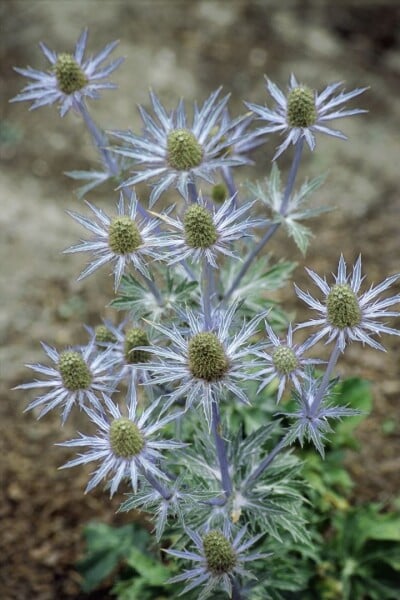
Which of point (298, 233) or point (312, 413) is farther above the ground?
point (298, 233)

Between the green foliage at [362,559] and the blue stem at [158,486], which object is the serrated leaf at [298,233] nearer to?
the blue stem at [158,486]

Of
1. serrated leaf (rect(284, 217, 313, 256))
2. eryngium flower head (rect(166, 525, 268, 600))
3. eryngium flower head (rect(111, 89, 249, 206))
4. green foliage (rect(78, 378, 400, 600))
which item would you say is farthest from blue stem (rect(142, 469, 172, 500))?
serrated leaf (rect(284, 217, 313, 256))

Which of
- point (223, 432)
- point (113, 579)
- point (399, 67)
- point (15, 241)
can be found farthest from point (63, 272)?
point (399, 67)

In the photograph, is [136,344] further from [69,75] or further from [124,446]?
[69,75]

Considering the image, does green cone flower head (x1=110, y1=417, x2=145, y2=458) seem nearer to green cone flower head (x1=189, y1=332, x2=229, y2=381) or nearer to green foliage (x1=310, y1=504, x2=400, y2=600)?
green cone flower head (x1=189, y1=332, x2=229, y2=381)

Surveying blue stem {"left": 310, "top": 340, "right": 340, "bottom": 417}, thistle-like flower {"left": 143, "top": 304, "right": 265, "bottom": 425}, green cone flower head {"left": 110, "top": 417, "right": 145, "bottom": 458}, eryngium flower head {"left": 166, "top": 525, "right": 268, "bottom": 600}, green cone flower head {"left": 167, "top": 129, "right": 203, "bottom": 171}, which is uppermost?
green cone flower head {"left": 167, "top": 129, "right": 203, "bottom": 171}

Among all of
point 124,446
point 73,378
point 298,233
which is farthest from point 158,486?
point 298,233
